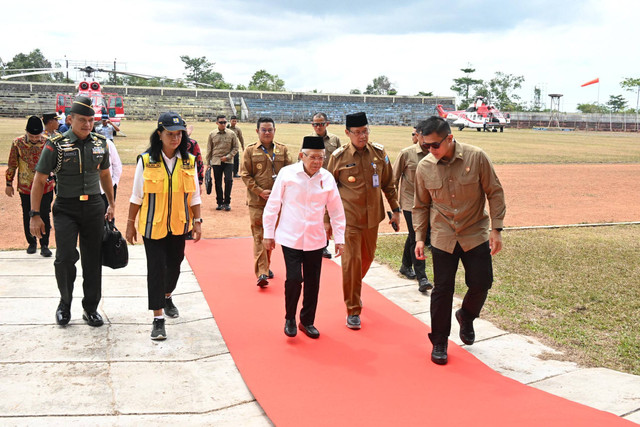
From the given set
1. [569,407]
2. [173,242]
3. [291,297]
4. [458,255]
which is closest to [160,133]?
[173,242]

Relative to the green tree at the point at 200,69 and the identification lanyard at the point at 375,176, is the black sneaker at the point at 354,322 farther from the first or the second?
the green tree at the point at 200,69

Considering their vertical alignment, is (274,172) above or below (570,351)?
above

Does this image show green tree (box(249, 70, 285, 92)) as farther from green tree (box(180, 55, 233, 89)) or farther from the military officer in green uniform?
the military officer in green uniform

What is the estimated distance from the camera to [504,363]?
4656 mm

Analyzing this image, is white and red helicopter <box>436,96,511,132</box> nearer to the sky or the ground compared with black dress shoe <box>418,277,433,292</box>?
nearer to the sky

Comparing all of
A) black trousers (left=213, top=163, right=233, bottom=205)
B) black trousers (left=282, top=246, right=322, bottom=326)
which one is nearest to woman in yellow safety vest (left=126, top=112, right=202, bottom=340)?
black trousers (left=282, top=246, right=322, bottom=326)

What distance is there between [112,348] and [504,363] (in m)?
3.19

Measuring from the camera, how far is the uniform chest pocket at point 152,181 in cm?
484

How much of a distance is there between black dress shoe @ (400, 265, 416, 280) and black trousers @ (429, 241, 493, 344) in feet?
7.64

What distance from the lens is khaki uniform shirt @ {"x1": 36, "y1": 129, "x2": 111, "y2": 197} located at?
4.93 meters

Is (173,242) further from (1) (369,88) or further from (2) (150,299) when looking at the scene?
(1) (369,88)

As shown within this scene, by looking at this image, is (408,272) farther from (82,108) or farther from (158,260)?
(82,108)

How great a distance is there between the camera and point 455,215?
4574mm

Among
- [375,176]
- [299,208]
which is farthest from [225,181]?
[299,208]
